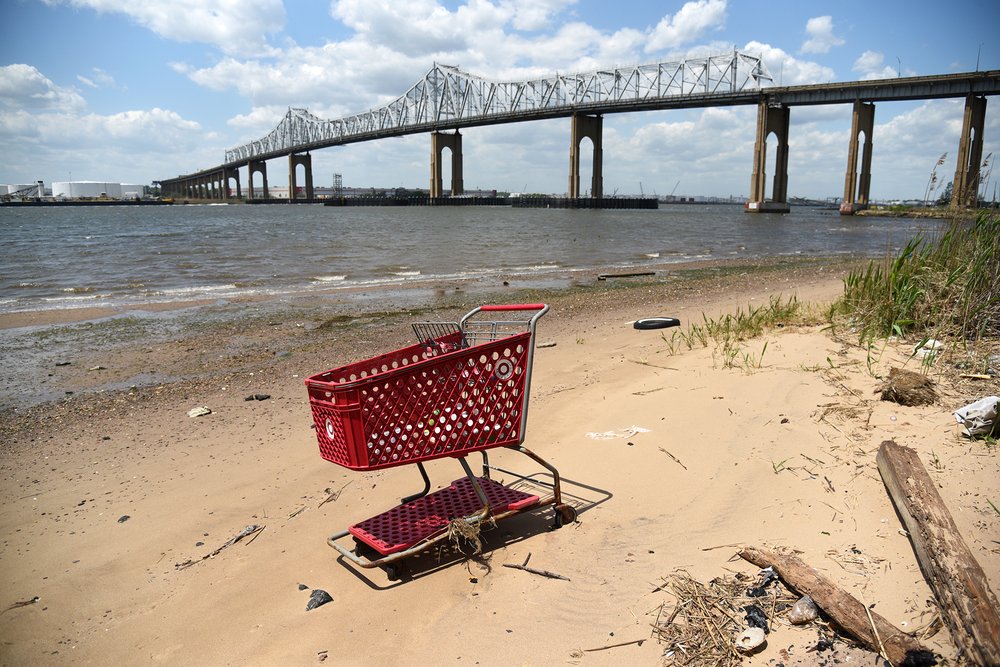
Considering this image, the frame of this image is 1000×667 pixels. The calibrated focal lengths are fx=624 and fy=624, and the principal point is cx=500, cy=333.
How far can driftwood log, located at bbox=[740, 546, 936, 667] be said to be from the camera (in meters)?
1.99

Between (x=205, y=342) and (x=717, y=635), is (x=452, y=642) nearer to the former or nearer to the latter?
(x=717, y=635)

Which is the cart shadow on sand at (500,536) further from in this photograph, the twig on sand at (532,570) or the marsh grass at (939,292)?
the marsh grass at (939,292)

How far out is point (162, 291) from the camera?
14055mm

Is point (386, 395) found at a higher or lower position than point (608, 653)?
higher

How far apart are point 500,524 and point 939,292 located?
4319mm

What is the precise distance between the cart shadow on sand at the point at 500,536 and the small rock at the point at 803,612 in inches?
46.4

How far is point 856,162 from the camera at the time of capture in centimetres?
7531

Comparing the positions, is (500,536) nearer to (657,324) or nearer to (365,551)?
(365,551)

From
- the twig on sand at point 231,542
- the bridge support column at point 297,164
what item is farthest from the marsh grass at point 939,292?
the bridge support column at point 297,164

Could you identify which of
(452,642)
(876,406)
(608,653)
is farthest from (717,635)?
(876,406)

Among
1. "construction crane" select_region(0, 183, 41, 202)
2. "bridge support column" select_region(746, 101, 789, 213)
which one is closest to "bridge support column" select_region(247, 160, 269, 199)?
"construction crane" select_region(0, 183, 41, 202)

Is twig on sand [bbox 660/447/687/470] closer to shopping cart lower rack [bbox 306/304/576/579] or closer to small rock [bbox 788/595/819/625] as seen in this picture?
shopping cart lower rack [bbox 306/304/576/579]

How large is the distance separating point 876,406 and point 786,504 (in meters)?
1.37

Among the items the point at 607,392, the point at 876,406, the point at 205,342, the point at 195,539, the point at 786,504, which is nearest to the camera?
the point at 786,504
